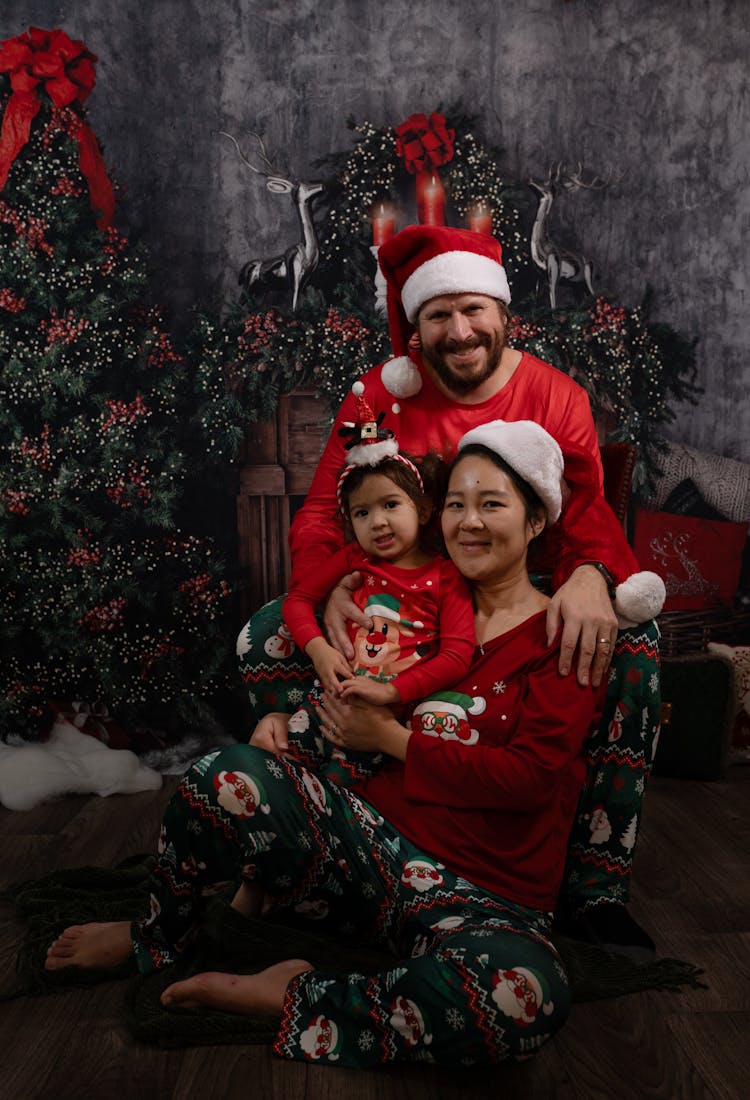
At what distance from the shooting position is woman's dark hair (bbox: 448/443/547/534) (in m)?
1.56

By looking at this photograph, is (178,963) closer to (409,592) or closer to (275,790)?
(275,790)

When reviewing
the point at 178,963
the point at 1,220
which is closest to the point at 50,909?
the point at 178,963

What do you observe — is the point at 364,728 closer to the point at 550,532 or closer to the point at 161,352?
the point at 550,532

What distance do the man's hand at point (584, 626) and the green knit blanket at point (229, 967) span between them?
0.50m

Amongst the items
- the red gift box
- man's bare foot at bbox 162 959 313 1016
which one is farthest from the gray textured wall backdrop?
man's bare foot at bbox 162 959 313 1016

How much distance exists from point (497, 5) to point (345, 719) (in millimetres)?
2577

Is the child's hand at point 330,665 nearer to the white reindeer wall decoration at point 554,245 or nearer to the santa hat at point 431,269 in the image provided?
the santa hat at point 431,269

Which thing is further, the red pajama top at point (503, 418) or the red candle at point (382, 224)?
the red candle at point (382, 224)

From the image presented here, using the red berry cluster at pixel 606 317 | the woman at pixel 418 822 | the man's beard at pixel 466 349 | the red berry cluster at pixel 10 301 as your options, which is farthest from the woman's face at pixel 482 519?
the red berry cluster at pixel 10 301

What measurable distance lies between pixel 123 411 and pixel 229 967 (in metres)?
1.89

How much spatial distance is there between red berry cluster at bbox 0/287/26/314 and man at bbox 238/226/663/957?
140 cm

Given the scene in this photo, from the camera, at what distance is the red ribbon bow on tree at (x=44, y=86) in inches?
117

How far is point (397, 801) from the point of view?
1593mm

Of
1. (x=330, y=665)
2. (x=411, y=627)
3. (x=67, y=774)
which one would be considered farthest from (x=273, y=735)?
(x=67, y=774)
